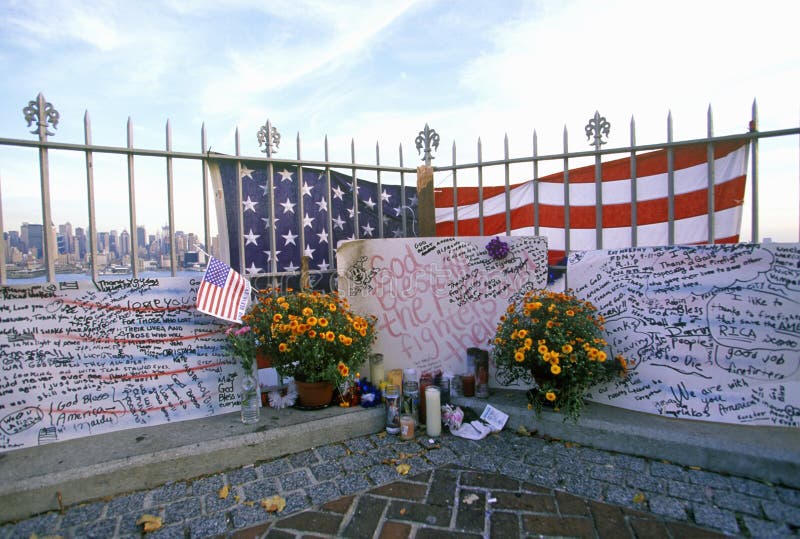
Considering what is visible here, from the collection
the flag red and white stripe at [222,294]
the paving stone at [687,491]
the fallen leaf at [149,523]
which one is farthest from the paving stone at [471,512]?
the flag red and white stripe at [222,294]

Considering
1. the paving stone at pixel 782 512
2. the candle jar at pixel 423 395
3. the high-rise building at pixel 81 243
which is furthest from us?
the high-rise building at pixel 81 243

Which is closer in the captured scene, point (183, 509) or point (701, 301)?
point (183, 509)

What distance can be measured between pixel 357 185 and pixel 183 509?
3602 mm

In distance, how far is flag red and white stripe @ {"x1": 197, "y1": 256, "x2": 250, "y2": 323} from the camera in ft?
10.6

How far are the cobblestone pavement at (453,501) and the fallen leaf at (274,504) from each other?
0.03 m

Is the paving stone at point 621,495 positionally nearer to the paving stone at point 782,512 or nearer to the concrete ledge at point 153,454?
the paving stone at point 782,512

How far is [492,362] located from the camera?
3904mm

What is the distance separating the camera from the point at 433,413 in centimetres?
331

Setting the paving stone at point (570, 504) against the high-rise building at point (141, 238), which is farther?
the high-rise building at point (141, 238)

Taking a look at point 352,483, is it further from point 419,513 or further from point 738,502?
point 738,502

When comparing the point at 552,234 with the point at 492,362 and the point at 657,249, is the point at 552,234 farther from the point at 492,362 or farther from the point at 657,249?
the point at 492,362

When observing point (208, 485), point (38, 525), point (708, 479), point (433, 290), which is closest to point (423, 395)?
point (433, 290)

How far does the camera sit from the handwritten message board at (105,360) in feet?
9.23

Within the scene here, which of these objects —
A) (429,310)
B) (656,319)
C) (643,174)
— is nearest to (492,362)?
(429,310)
